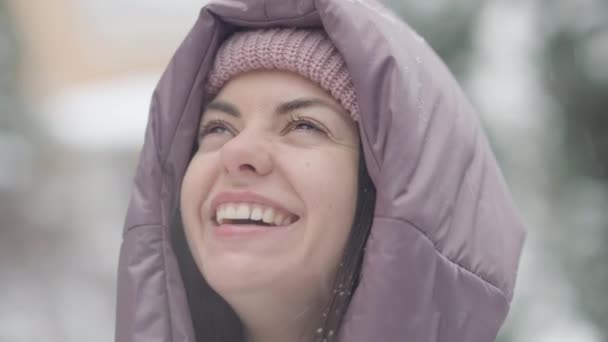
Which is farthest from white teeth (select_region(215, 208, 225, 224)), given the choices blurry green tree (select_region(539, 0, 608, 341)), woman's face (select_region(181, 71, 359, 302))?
blurry green tree (select_region(539, 0, 608, 341))

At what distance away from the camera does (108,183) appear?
312 cm

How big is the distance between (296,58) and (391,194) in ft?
0.78

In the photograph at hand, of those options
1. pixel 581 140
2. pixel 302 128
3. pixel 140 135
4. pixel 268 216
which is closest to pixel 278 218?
pixel 268 216

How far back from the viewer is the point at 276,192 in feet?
3.20

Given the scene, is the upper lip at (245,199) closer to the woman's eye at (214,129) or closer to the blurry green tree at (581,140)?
the woman's eye at (214,129)

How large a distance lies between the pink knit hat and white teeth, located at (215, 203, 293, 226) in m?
0.17

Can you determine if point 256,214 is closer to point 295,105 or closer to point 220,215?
point 220,215

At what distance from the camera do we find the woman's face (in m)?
0.97

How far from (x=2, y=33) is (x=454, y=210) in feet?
7.33

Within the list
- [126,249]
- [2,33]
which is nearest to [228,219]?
[126,249]

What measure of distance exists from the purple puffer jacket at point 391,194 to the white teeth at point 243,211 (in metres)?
0.16

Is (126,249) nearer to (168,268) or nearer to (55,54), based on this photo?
(168,268)

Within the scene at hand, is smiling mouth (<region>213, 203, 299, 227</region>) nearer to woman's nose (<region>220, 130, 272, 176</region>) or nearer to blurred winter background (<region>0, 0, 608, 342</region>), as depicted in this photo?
woman's nose (<region>220, 130, 272, 176</region>)

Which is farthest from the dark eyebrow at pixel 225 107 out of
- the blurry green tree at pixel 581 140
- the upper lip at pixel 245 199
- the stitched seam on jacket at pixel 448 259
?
the blurry green tree at pixel 581 140
